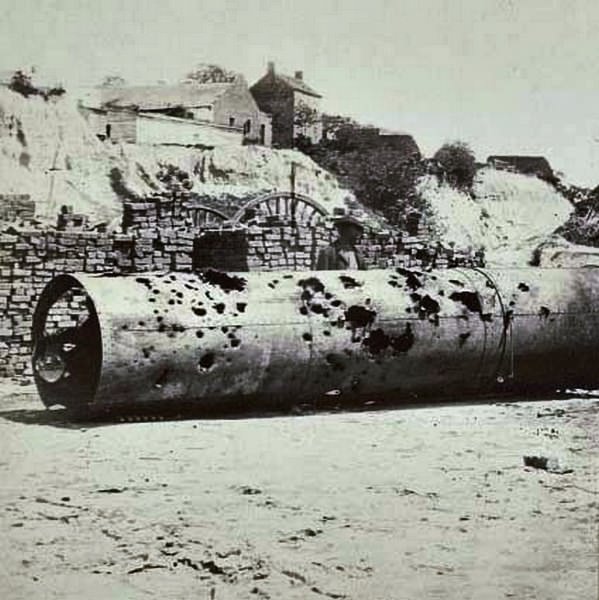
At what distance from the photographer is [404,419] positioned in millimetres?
5887

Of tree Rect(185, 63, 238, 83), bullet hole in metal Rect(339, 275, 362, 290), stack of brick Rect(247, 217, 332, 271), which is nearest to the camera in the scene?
tree Rect(185, 63, 238, 83)

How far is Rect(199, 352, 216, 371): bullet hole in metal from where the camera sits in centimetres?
573

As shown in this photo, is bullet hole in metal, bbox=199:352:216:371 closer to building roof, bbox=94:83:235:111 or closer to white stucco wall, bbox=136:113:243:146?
building roof, bbox=94:83:235:111

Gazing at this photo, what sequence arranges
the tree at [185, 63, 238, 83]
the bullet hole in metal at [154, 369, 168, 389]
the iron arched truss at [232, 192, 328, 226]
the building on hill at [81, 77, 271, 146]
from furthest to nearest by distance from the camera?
the iron arched truss at [232, 192, 328, 226]
the building on hill at [81, 77, 271, 146]
the bullet hole in metal at [154, 369, 168, 389]
the tree at [185, 63, 238, 83]

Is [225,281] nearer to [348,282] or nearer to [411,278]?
[348,282]

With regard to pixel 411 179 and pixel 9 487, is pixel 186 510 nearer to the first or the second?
pixel 9 487

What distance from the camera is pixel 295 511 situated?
4.11m

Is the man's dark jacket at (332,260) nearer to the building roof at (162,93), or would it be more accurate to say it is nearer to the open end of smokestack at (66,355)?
the building roof at (162,93)

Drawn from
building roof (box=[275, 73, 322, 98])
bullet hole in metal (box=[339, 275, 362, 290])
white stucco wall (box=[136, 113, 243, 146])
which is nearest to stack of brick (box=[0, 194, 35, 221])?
building roof (box=[275, 73, 322, 98])

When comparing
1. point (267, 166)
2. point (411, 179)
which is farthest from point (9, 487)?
point (411, 179)

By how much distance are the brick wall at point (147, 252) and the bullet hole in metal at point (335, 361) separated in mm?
2860

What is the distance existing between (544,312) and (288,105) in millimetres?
3724

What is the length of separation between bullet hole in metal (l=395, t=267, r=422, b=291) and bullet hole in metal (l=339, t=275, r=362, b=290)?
1.07ft

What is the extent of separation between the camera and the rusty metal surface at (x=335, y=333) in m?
5.66
